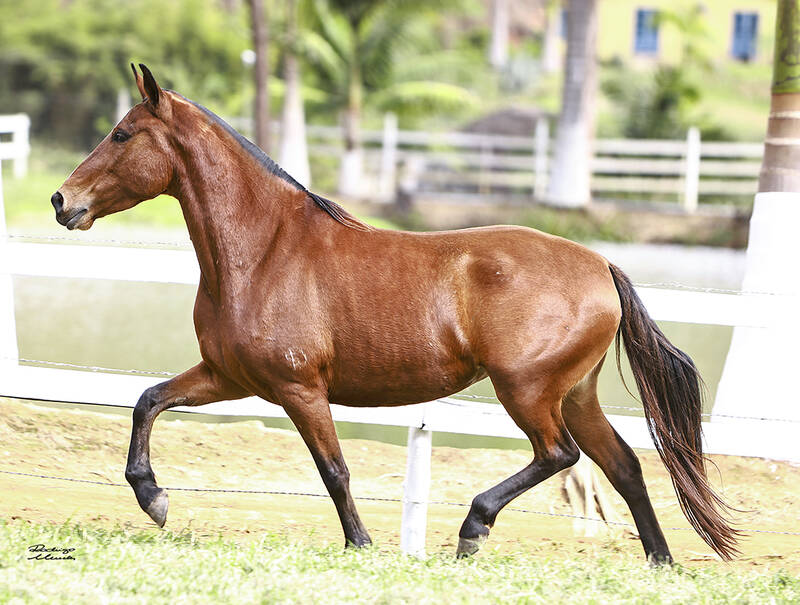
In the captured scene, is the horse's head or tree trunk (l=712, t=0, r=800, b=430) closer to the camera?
the horse's head

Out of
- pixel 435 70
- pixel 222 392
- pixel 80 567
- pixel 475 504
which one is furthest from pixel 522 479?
pixel 435 70

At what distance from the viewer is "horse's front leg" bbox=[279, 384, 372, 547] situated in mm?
4422

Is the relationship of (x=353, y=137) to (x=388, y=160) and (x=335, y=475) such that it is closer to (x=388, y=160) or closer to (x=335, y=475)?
(x=388, y=160)

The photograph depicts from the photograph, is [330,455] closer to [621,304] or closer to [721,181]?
[621,304]

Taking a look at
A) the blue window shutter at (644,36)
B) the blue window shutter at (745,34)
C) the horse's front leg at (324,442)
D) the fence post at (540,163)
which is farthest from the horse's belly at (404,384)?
the blue window shutter at (745,34)

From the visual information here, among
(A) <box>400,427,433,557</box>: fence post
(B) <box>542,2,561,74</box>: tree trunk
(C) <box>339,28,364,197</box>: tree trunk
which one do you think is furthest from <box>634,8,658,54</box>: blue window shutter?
(A) <box>400,427,433,557</box>: fence post

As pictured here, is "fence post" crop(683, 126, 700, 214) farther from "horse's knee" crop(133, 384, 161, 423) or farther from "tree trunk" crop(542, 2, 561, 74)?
"horse's knee" crop(133, 384, 161, 423)

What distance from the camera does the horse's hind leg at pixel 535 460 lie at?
444 cm

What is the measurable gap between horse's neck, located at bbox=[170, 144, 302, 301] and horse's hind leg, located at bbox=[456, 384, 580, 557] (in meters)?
1.17

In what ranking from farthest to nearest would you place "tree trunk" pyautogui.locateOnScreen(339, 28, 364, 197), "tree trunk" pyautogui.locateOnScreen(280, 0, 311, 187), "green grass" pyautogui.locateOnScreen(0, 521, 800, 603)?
"tree trunk" pyautogui.locateOnScreen(339, 28, 364, 197) → "tree trunk" pyautogui.locateOnScreen(280, 0, 311, 187) → "green grass" pyautogui.locateOnScreen(0, 521, 800, 603)

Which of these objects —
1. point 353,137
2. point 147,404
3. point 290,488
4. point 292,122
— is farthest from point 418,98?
point 147,404

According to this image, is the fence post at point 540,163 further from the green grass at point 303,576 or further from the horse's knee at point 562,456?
the green grass at point 303,576

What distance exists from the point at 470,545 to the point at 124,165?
2.08m

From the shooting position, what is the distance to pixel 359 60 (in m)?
25.0
